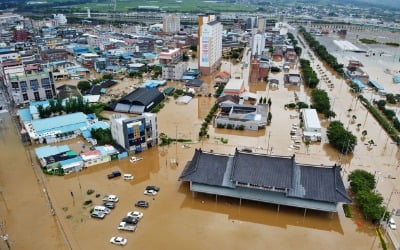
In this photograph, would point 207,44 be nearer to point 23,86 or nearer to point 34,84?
point 34,84

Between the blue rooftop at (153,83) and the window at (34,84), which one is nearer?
the window at (34,84)

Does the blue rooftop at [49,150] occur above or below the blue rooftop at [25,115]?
below

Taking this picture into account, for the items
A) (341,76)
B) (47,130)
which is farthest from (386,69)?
(47,130)

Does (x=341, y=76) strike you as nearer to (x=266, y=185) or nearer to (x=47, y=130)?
(x=266, y=185)

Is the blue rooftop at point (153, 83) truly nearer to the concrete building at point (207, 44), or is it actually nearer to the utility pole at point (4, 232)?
the concrete building at point (207, 44)

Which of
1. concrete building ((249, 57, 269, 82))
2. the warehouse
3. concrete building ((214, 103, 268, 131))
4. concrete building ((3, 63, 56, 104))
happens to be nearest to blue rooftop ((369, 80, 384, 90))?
concrete building ((249, 57, 269, 82))

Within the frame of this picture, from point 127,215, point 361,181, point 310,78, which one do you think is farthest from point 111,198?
point 310,78

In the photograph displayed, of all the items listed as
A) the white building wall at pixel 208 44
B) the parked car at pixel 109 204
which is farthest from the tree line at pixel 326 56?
the parked car at pixel 109 204
